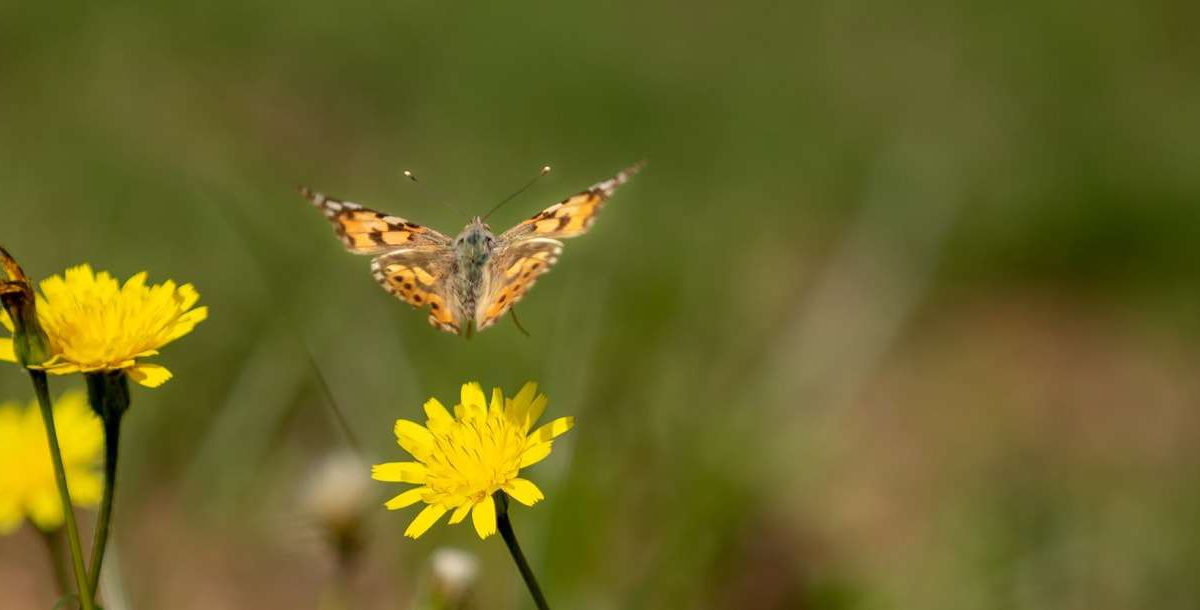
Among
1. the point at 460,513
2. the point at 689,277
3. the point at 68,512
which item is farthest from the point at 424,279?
the point at 689,277

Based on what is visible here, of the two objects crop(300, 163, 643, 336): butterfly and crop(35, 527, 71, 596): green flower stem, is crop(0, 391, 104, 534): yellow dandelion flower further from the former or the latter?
crop(300, 163, 643, 336): butterfly

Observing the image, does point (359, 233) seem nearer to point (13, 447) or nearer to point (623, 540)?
point (13, 447)

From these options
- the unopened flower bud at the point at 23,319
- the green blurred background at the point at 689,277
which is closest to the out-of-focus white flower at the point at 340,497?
the green blurred background at the point at 689,277

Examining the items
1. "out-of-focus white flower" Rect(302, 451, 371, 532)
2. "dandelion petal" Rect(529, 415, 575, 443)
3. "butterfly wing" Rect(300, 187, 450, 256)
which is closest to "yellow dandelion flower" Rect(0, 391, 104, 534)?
"out-of-focus white flower" Rect(302, 451, 371, 532)

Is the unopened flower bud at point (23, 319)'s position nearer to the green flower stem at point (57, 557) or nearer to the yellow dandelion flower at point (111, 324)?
the yellow dandelion flower at point (111, 324)

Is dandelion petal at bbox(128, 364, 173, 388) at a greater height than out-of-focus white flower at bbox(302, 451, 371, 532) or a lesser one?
greater

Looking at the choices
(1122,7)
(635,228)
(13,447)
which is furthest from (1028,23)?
(13,447)
